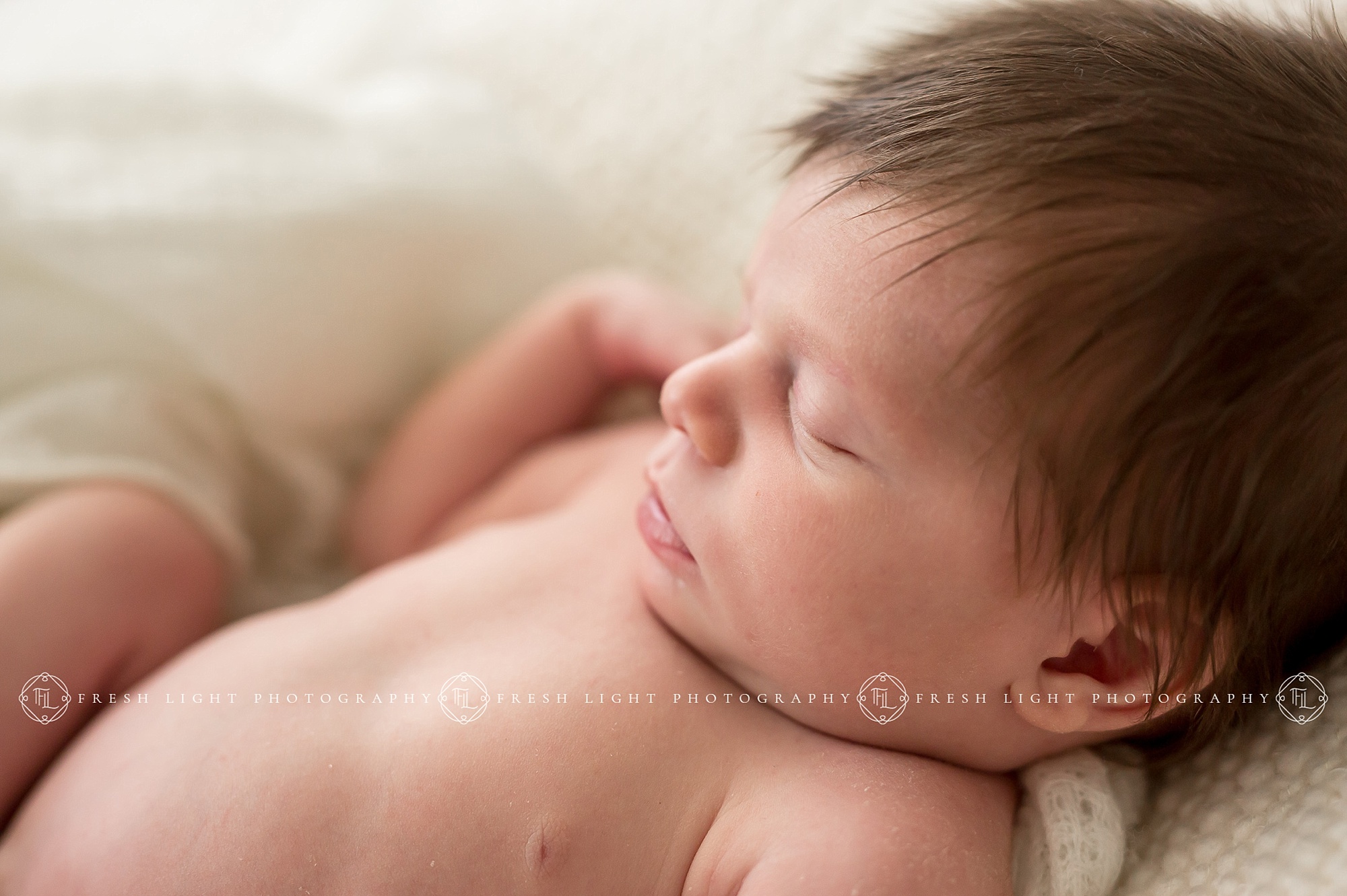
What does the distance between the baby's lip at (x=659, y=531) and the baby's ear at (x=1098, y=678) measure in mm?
250

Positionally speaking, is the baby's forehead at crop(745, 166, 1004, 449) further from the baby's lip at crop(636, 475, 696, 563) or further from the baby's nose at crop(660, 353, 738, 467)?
the baby's lip at crop(636, 475, 696, 563)

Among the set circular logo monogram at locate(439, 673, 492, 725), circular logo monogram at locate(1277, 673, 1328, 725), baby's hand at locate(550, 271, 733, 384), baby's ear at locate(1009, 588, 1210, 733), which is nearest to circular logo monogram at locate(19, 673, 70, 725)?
circular logo monogram at locate(439, 673, 492, 725)

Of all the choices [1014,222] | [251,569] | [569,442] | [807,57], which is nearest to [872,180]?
[1014,222]

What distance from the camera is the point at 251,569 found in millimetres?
1144

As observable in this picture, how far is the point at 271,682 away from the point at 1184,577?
65 cm

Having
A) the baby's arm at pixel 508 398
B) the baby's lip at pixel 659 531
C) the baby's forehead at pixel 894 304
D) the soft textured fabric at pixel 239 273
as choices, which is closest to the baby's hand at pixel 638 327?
the baby's arm at pixel 508 398

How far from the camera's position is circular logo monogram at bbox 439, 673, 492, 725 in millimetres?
788

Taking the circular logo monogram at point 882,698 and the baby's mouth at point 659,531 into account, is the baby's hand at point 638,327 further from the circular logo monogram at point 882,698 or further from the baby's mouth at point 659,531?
the circular logo monogram at point 882,698

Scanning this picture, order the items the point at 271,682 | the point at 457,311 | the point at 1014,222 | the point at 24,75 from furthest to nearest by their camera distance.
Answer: the point at 457,311, the point at 24,75, the point at 271,682, the point at 1014,222

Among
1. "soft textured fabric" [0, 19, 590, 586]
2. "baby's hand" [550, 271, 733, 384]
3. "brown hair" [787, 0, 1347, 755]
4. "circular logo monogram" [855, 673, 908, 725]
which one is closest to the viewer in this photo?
"brown hair" [787, 0, 1347, 755]

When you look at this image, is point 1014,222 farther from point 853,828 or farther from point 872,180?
point 853,828

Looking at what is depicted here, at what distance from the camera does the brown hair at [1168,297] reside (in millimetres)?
630

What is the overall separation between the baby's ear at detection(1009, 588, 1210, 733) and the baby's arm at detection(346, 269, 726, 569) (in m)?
0.52

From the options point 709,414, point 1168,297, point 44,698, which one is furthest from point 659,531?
point 44,698
